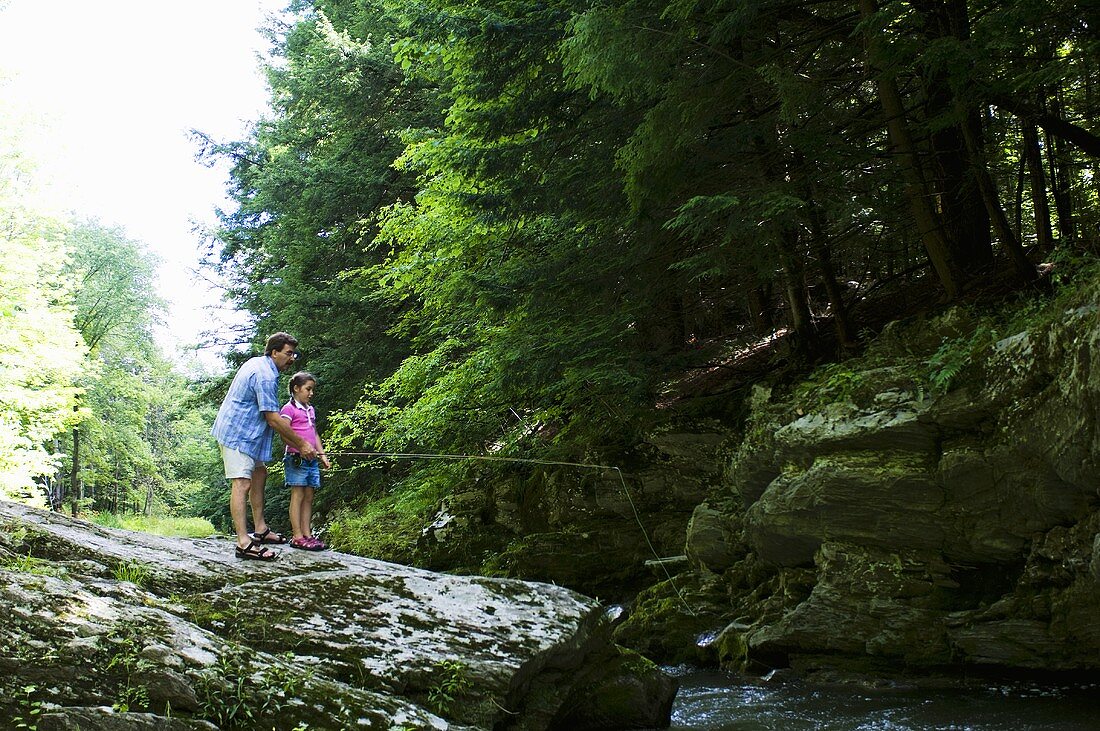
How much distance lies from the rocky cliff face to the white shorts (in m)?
5.09

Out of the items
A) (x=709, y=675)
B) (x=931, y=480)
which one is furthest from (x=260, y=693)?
(x=931, y=480)

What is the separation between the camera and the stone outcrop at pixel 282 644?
351cm

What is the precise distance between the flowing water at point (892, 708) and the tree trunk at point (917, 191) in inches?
160

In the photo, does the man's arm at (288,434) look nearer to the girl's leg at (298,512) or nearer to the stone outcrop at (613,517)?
the girl's leg at (298,512)

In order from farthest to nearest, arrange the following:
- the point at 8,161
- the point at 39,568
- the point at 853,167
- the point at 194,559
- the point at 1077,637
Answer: the point at 8,161, the point at 853,167, the point at 1077,637, the point at 194,559, the point at 39,568

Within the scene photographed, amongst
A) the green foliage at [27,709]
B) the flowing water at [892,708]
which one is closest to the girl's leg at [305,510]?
the green foliage at [27,709]

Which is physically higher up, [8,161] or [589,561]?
[8,161]

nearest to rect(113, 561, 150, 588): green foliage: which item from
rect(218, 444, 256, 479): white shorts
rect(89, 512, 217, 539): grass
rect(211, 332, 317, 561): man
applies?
rect(211, 332, 317, 561): man

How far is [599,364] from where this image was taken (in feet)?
29.9

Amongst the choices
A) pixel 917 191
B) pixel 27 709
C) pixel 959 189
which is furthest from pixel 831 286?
pixel 27 709

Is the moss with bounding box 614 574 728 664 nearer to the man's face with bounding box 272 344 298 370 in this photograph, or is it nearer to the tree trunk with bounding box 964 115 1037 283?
the tree trunk with bounding box 964 115 1037 283

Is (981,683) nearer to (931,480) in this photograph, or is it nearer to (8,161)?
(931,480)

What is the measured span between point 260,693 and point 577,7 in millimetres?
7100

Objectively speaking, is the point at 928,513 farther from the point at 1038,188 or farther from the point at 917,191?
the point at 1038,188
